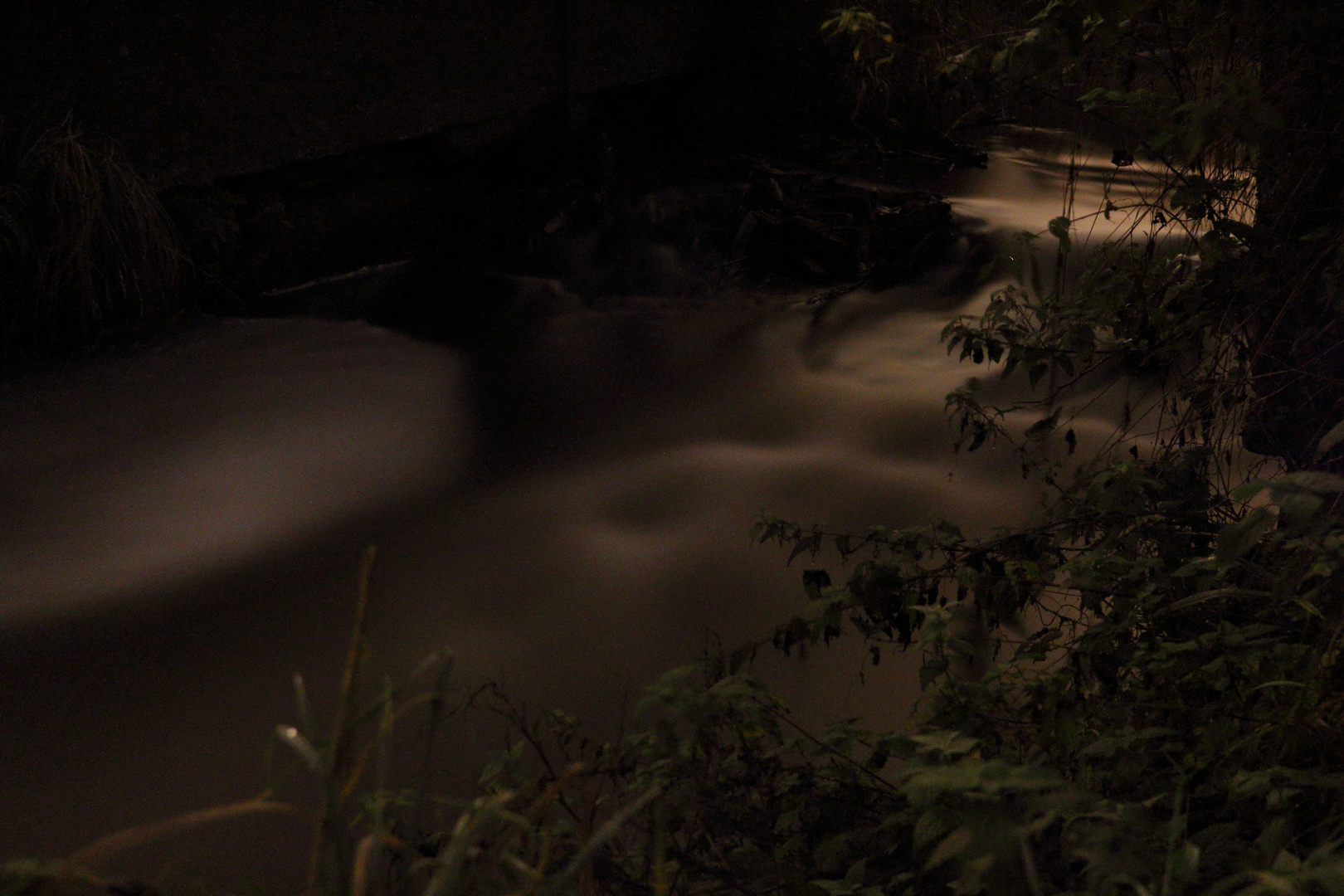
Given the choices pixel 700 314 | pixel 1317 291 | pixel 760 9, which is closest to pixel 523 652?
pixel 1317 291

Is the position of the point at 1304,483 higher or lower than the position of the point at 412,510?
higher

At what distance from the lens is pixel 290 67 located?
17.8 ft

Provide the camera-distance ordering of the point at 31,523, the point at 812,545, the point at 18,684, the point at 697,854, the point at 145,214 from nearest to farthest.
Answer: the point at 697,854, the point at 812,545, the point at 18,684, the point at 31,523, the point at 145,214

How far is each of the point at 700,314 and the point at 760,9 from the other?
9.51ft

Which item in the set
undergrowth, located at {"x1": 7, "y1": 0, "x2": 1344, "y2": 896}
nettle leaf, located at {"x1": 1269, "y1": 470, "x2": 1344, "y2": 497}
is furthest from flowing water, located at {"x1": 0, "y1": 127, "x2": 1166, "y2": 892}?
nettle leaf, located at {"x1": 1269, "y1": 470, "x2": 1344, "y2": 497}

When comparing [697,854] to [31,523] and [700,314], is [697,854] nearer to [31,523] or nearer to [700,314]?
[31,523]

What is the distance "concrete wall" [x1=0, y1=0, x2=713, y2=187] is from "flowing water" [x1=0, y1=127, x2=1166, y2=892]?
983mm

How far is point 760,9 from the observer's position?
7.31 m

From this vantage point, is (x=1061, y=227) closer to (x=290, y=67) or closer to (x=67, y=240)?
(x=67, y=240)

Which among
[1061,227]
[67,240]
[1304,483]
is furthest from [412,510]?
[1304,483]

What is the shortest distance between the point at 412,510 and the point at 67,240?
6.01ft

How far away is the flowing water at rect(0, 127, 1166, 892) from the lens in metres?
2.83

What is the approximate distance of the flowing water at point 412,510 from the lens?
2.83m

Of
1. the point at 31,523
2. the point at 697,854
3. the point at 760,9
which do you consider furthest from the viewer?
the point at 760,9
